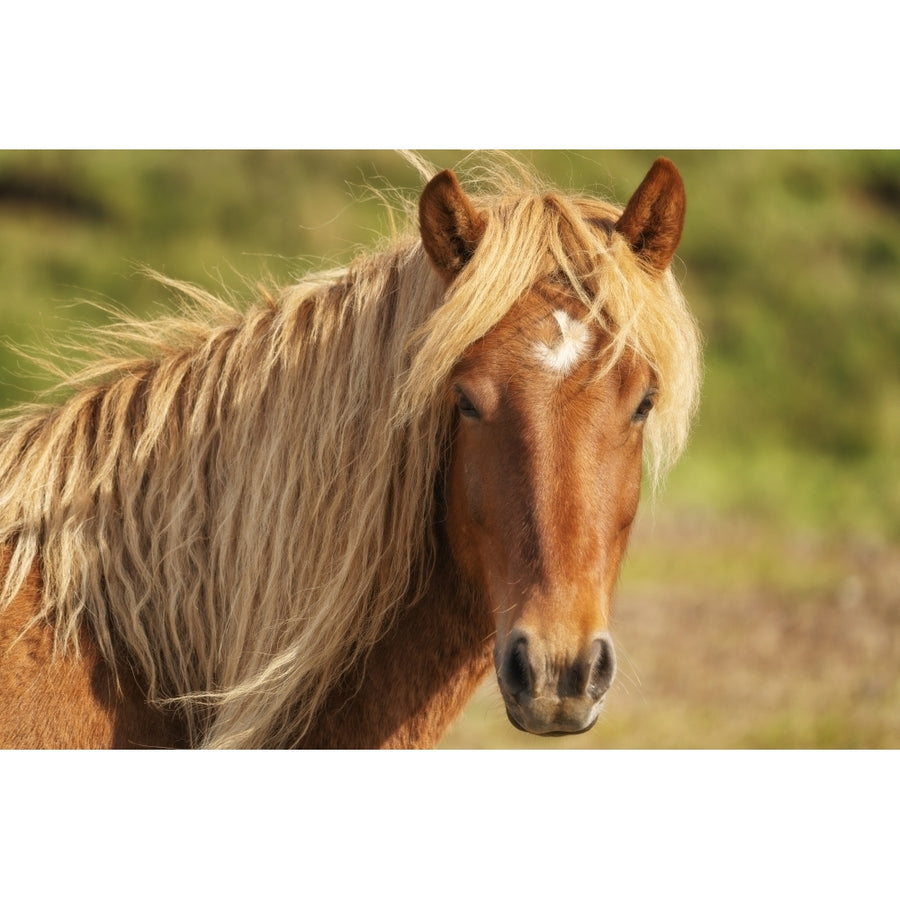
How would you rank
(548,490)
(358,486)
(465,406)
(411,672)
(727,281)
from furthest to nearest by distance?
(727,281), (411,672), (358,486), (465,406), (548,490)

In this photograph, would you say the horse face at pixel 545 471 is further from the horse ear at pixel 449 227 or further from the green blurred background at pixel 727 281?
the green blurred background at pixel 727 281

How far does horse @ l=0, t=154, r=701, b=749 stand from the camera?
2.62m

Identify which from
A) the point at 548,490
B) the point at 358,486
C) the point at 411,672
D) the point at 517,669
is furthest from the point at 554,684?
the point at 358,486

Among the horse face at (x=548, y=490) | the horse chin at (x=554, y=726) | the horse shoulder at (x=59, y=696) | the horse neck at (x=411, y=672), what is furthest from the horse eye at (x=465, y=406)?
the horse shoulder at (x=59, y=696)

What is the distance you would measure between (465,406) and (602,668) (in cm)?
71

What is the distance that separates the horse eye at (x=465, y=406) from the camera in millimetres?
2645

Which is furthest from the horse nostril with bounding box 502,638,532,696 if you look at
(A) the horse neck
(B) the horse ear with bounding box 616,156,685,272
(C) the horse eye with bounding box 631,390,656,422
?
(B) the horse ear with bounding box 616,156,685,272

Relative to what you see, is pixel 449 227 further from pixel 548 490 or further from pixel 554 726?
pixel 554 726

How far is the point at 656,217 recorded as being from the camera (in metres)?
2.84

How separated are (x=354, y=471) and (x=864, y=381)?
11.2 meters

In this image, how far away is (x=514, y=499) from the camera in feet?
8.36

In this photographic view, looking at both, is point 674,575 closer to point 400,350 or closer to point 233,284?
point 233,284

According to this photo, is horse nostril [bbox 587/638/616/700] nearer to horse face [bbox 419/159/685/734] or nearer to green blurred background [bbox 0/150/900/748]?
horse face [bbox 419/159/685/734]

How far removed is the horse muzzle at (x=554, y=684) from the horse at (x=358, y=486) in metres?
0.14
